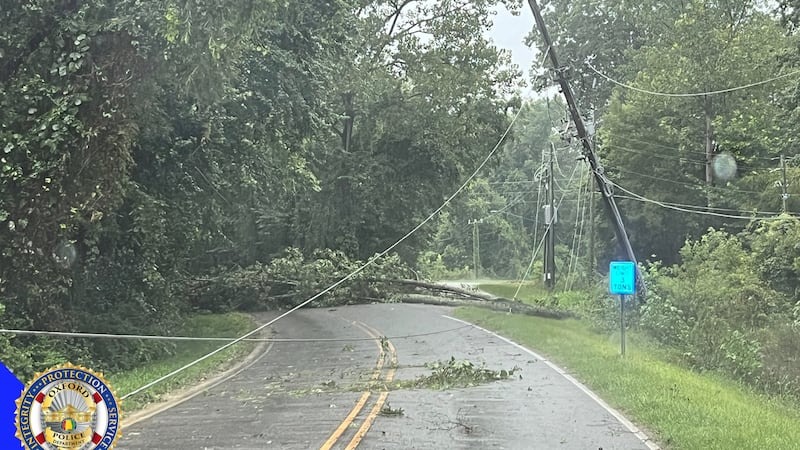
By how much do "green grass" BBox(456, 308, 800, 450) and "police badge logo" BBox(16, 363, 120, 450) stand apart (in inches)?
280

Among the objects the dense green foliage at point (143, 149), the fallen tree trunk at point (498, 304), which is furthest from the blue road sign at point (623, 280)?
the fallen tree trunk at point (498, 304)

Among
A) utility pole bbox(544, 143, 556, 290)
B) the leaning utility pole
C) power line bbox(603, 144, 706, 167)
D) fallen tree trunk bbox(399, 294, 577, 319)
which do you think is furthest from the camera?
utility pole bbox(544, 143, 556, 290)

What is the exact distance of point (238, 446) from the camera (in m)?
8.87

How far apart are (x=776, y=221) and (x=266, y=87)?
58.6 feet

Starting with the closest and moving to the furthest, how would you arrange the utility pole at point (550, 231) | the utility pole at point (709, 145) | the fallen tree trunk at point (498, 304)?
the fallen tree trunk at point (498, 304) → the utility pole at point (709, 145) → the utility pole at point (550, 231)

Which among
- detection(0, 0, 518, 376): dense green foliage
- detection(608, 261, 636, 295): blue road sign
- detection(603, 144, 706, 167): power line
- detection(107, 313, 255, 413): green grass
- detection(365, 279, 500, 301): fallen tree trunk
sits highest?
detection(603, 144, 706, 167): power line

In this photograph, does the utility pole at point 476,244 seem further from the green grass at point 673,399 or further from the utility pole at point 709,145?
the green grass at point 673,399

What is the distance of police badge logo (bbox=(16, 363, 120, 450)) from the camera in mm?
3488

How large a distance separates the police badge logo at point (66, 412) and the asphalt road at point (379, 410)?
5376 millimetres

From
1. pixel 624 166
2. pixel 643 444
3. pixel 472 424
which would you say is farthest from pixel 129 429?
pixel 624 166

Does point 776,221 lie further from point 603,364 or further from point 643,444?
point 643,444

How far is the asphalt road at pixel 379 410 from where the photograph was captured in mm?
9148

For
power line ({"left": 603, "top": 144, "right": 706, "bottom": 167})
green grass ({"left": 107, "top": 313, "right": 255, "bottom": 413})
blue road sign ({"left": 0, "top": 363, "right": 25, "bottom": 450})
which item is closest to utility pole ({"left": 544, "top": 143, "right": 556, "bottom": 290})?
power line ({"left": 603, "top": 144, "right": 706, "bottom": 167})

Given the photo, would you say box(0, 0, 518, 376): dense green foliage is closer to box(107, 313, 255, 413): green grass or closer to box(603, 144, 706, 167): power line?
box(107, 313, 255, 413): green grass
